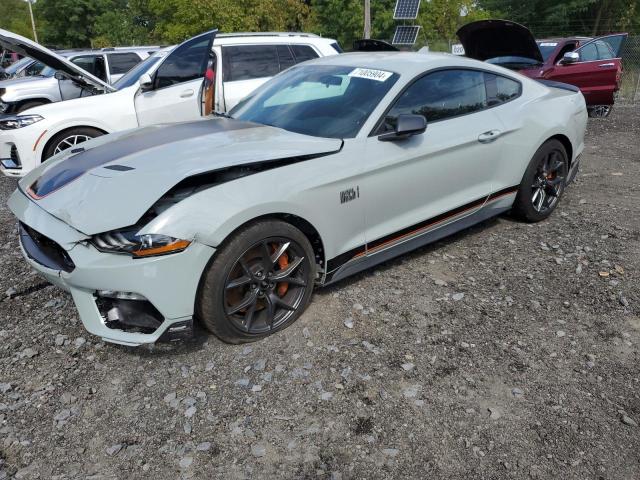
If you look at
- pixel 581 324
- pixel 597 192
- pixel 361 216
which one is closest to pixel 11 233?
pixel 361 216

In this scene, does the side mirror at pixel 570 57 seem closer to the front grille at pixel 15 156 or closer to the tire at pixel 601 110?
the tire at pixel 601 110

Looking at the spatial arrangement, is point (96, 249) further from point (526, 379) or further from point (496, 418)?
point (526, 379)

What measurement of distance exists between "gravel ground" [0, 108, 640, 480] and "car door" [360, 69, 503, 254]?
0.49 m

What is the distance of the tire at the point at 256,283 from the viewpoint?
2818 millimetres

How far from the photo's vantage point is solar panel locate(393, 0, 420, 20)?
2061 cm

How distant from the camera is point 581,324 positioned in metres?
3.35

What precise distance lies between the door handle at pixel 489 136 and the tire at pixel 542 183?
1.95ft

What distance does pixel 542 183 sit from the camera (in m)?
4.80

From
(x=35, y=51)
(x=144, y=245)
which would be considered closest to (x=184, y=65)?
(x=35, y=51)

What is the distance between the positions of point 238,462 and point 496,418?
4.14 feet

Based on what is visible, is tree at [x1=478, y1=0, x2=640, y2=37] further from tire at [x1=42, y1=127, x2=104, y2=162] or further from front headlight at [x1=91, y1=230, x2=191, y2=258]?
front headlight at [x1=91, y1=230, x2=191, y2=258]

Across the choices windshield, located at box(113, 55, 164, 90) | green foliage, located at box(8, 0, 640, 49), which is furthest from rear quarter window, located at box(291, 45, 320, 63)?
green foliage, located at box(8, 0, 640, 49)

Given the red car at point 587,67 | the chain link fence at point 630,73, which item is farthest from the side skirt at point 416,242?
the chain link fence at point 630,73

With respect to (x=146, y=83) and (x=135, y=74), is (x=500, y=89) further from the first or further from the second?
(x=135, y=74)
